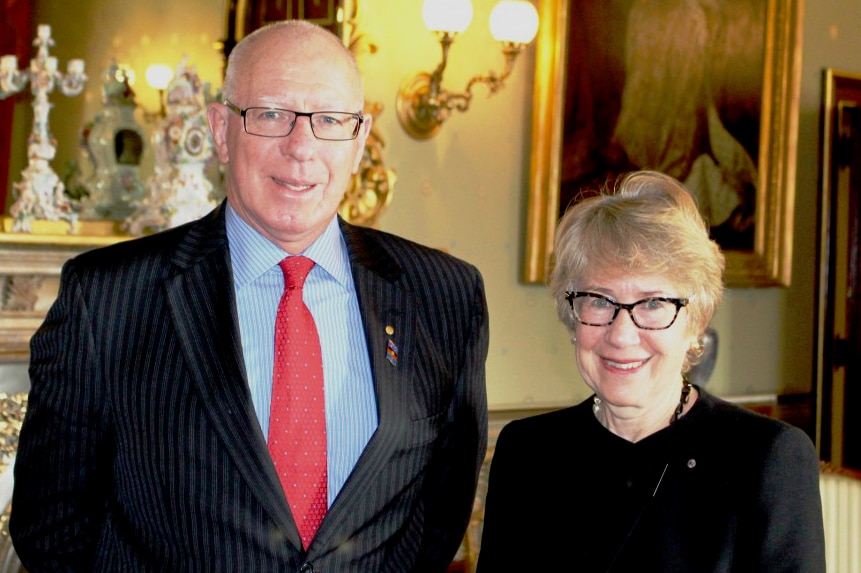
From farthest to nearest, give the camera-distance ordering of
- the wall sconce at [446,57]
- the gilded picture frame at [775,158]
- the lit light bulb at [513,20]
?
the gilded picture frame at [775,158] < the lit light bulb at [513,20] < the wall sconce at [446,57]

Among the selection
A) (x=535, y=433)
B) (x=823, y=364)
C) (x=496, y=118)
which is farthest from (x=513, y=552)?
(x=823, y=364)

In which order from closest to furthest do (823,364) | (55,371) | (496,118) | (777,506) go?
(777,506), (55,371), (496,118), (823,364)

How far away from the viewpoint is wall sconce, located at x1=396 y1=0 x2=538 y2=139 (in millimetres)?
4535

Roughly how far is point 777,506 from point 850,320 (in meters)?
4.99

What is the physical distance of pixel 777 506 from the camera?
184 centimetres

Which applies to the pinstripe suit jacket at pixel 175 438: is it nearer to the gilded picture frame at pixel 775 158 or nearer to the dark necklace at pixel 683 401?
the dark necklace at pixel 683 401

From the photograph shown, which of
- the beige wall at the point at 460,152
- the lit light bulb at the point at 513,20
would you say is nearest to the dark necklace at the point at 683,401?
the beige wall at the point at 460,152

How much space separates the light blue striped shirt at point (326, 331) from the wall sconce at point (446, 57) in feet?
8.44

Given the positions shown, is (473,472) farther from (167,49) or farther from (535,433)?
(167,49)

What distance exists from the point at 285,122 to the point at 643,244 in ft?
2.32

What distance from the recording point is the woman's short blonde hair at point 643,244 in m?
1.97

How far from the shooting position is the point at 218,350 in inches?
78.8

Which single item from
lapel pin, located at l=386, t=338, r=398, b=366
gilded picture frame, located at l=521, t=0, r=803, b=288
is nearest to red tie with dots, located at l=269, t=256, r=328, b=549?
lapel pin, located at l=386, t=338, r=398, b=366

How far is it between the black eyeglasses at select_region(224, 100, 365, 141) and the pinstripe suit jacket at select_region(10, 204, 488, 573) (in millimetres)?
231
